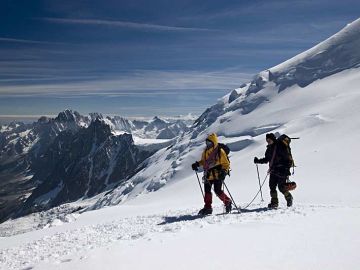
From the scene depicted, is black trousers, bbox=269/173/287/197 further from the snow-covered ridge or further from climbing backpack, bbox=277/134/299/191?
the snow-covered ridge

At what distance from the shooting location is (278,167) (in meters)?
14.5

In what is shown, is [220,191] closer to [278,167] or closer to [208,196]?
[208,196]

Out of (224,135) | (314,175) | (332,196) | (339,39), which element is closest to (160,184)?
(224,135)

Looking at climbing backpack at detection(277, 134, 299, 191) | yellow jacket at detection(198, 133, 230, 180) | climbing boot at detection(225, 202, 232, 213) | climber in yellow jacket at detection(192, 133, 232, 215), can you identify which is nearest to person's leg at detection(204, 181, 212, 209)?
climber in yellow jacket at detection(192, 133, 232, 215)

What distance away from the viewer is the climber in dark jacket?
14.4 m

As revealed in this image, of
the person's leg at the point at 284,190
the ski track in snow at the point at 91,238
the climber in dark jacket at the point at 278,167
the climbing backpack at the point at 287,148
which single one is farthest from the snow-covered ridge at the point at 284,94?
the ski track in snow at the point at 91,238

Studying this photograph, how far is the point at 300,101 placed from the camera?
3647 inches

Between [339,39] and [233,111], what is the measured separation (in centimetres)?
3661

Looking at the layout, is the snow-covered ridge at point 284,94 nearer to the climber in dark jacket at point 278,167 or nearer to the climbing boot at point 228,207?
the climber in dark jacket at point 278,167

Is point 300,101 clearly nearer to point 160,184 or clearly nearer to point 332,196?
point 160,184

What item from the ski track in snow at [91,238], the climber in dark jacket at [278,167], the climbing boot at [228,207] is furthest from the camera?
the climbing boot at [228,207]

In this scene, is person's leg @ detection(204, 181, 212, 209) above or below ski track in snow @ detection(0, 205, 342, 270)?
above

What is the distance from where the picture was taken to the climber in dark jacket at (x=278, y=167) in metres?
14.4

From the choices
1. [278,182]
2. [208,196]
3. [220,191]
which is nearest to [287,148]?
[278,182]
